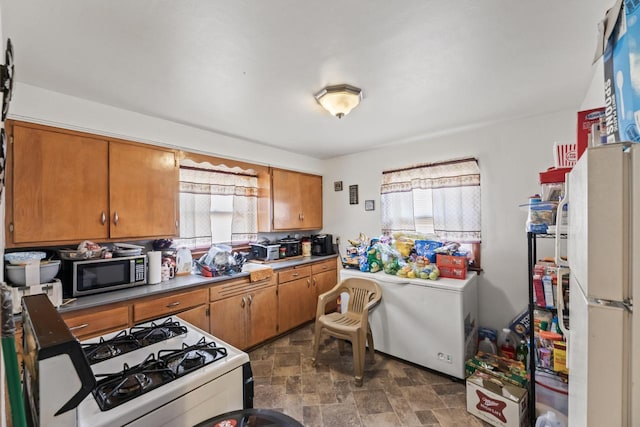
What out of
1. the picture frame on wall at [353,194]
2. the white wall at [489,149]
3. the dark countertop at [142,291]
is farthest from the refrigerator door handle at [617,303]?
the picture frame on wall at [353,194]

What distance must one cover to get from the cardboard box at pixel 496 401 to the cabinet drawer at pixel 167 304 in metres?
2.31

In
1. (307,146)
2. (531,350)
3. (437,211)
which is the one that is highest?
(307,146)

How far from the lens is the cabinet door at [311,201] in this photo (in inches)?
155

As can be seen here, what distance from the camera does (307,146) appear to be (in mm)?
3520

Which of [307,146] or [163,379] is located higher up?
[307,146]

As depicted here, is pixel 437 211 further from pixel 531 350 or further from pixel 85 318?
pixel 85 318

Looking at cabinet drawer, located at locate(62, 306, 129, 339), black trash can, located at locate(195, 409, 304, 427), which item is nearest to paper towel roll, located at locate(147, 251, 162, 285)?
cabinet drawer, located at locate(62, 306, 129, 339)

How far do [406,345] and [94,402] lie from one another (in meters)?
2.37

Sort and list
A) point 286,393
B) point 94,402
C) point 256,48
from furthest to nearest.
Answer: point 286,393 < point 256,48 < point 94,402

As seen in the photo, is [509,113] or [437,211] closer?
[509,113]

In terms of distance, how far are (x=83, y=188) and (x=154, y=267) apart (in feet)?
2.70

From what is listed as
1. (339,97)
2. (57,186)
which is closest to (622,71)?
(339,97)

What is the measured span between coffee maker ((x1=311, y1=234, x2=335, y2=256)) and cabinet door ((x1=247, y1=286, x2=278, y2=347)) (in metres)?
1.07

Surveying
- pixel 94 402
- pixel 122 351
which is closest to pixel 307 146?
pixel 122 351
